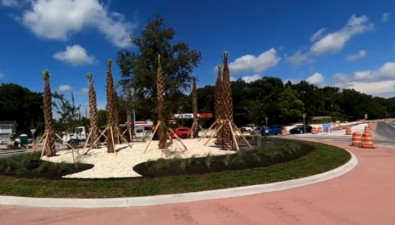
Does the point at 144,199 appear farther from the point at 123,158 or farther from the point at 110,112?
the point at 110,112

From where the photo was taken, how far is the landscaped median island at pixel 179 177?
919 centimetres

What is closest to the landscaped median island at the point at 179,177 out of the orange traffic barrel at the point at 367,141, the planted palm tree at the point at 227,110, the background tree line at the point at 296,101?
the planted palm tree at the point at 227,110

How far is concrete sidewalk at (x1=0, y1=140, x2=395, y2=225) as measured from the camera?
6711 mm

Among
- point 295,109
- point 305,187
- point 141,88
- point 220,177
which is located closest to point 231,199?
point 220,177

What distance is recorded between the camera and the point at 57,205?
27.8 ft

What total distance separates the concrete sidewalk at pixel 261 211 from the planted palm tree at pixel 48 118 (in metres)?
9.18

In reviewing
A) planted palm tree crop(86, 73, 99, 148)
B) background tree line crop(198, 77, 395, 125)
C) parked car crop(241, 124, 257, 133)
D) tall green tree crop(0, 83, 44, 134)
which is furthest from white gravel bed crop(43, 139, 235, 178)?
tall green tree crop(0, 83, 44, 134)

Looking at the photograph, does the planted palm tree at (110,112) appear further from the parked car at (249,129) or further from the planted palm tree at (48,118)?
the parked car at (249,129)

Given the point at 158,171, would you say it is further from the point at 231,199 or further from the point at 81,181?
the point at 231,199

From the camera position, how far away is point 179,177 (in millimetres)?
10180

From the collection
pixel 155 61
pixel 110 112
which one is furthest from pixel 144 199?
pixel 155 61

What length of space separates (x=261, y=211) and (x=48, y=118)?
13.4 meters

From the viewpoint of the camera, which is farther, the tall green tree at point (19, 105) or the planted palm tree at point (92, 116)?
the tall green tree at point (19, 105)

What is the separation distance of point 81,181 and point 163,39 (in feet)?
92.2
